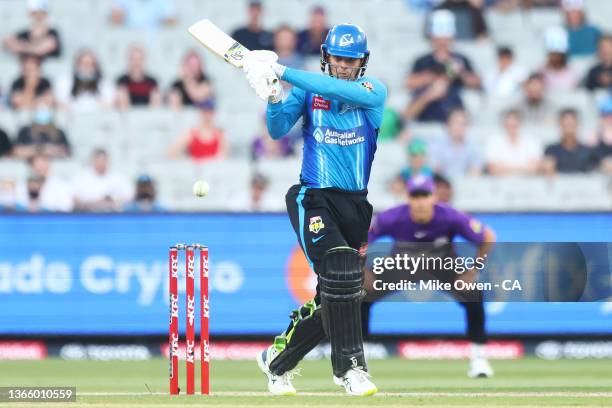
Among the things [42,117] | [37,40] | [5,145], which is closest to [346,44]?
[42,117]

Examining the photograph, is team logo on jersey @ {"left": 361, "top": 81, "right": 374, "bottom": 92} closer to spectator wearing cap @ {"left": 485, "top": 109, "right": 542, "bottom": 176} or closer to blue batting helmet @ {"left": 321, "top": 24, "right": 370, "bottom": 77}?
blue batting helmet @ {"left": 321, "top": 24, "right": 370, "bottom": 77}

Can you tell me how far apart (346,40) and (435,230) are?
13.5 feet

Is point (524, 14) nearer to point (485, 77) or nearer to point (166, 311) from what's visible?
point (485, 77)

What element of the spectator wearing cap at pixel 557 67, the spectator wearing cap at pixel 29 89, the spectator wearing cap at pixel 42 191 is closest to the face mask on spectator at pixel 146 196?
the spectator wearing cap at pixel 42 191

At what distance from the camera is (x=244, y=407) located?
27.1 feet

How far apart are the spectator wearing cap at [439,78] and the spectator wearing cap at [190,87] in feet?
7.92

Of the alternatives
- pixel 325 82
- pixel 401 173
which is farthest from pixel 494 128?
pixel 325 82

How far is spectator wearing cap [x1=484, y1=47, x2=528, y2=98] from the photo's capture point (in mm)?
18219

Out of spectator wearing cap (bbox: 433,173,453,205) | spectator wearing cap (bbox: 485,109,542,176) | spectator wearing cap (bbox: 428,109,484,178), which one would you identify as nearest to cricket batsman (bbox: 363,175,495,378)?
spectator wearing cap (bbox: 433,173,453,205)

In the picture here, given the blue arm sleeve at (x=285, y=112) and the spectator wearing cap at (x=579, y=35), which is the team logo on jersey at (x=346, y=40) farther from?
the spectator wearing cap at (x=579, y=35)

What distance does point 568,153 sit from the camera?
16.9 metres

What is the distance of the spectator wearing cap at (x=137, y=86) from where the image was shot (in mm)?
17562

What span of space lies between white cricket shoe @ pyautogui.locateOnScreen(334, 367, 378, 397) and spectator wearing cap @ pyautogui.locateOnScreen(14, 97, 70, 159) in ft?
28.4

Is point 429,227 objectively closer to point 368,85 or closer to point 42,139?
point 368,85
